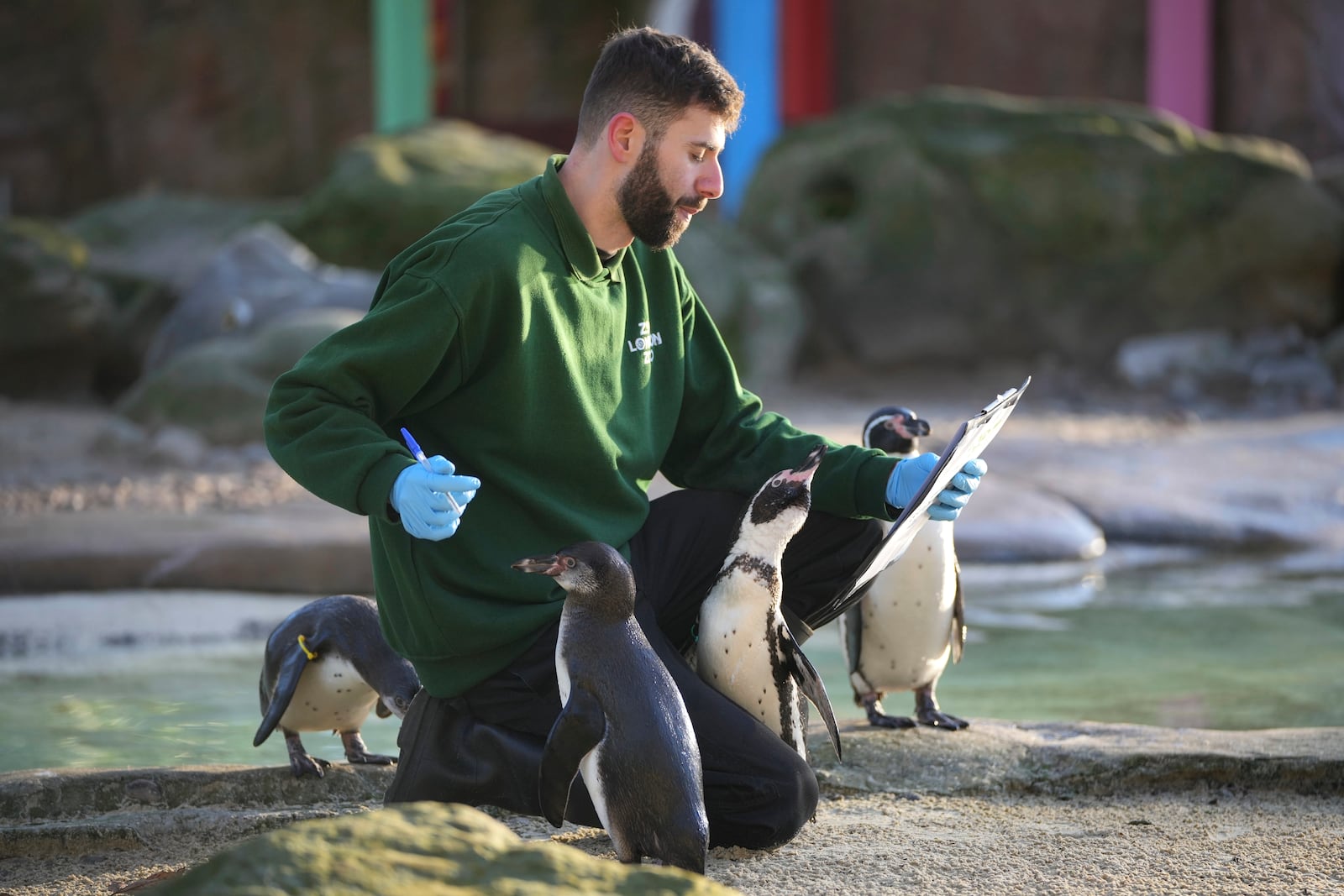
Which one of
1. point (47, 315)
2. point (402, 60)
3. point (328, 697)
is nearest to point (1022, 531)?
point (328, 697)

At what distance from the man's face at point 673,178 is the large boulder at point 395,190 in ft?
23.7

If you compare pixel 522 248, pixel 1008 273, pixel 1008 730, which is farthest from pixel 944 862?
pixel 1008 273

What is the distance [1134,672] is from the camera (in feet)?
15.0

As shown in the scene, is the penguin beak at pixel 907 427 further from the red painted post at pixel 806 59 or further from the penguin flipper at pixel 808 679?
the red painted post at pixel 806 59

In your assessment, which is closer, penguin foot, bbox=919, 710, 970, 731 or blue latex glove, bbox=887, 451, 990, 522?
blue latex glove, bbox=887, 451, 990, 522

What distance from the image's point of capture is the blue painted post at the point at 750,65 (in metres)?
→ 13.2

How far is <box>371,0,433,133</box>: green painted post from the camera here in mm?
14914

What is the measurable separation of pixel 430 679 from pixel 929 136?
8.93 m

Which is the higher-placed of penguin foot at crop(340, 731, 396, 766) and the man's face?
the man's face

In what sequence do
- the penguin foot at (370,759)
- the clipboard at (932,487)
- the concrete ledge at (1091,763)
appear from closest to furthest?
the clipboard at (932,487), the concrete ledge at (1091,763), the penguin foot at (370,759)

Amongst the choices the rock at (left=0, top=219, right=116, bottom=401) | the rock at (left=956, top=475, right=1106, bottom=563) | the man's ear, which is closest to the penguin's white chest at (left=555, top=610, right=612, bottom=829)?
the man's ear

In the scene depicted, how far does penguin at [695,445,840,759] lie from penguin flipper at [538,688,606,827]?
1.54 feet

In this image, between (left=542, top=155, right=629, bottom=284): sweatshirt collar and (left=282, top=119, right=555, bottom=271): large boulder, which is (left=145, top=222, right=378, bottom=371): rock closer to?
(left=282, top=119, right=555, bottom=271): large boulder

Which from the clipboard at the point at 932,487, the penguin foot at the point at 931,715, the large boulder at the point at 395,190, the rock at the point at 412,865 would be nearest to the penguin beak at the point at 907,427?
the penguin foot at the point at 931,715
